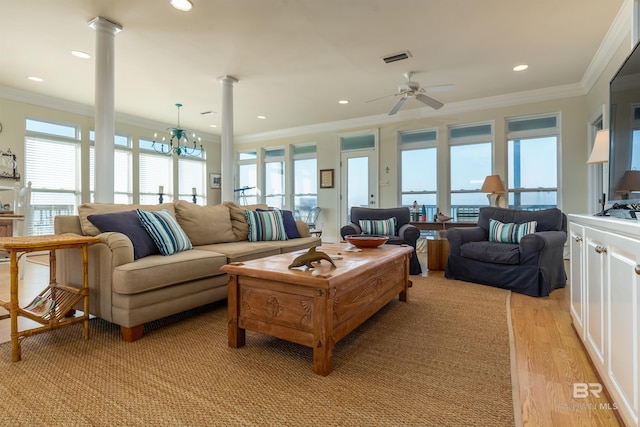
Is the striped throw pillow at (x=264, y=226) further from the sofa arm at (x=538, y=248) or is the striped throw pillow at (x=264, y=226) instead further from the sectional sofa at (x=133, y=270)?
the sofa arm at (x=538, y=248)

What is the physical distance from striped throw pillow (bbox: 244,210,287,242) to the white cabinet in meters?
2.72

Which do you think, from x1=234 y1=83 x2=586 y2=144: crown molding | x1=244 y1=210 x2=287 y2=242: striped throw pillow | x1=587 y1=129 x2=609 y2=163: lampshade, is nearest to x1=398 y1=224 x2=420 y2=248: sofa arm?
x1=244 y1=210 x2=287 y2=242: striped throw pillow

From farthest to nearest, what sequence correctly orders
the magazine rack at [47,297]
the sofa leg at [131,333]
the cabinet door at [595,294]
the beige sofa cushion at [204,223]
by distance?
the beige sofa cushion at [204,223] → the sofa leg at [131,333] → the magazine rack at [47,297] → the cabinet door at [595,294]

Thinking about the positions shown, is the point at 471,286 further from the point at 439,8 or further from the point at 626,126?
the point at 439,8

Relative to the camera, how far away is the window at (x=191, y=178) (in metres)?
7.77

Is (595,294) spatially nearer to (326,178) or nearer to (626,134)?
(626,134)

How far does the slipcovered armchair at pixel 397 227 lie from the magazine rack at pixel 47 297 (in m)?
2.88

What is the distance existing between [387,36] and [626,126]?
2444 mm

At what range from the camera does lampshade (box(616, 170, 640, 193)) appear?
162 centimetres

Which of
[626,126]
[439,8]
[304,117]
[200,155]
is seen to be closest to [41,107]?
[200,155]

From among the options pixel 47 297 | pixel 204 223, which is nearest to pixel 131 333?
pixel 47 297

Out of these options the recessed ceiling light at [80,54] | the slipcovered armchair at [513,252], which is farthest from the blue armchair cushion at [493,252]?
the recessed ceiling light at [80,54]

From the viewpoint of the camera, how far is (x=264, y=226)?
12.1 ft

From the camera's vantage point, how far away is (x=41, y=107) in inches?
218
